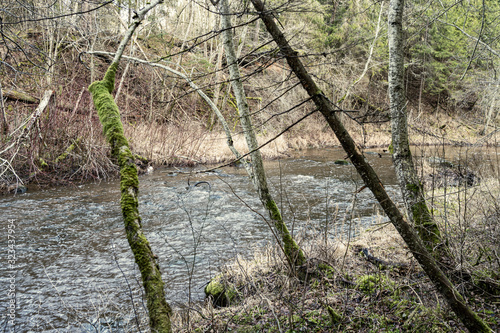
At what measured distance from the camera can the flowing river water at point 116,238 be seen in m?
3.93

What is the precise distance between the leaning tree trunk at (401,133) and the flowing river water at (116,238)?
645 mm

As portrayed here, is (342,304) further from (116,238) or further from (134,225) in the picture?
(116,238)

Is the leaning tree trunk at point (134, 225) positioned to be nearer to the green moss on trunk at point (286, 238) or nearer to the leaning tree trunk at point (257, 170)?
the leaning tree trunk at point (257, 170)

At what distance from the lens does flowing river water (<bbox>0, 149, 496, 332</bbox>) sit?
3934 mm

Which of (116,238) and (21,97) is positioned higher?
(21,97)

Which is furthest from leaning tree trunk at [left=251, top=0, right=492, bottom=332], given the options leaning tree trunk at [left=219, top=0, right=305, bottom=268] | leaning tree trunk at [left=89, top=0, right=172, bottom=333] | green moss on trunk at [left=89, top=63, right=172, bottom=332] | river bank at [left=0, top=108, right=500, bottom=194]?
river bank at [left=0, top=108, right=500, bottom=194]

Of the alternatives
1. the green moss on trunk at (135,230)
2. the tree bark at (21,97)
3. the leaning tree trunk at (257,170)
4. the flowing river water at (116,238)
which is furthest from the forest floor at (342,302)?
the tree bark at (21,97)

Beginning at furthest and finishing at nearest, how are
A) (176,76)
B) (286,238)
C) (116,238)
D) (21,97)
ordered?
1. (21,97)
2. (116,238)
3. (176,76)
4. (286,238)

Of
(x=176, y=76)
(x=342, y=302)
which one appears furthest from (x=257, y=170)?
(x=342, y=302)

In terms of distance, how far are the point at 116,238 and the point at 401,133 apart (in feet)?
17.4

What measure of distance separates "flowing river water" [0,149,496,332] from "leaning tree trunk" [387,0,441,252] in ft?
2.12

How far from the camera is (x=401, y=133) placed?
336 cm

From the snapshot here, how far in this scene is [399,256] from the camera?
422cm

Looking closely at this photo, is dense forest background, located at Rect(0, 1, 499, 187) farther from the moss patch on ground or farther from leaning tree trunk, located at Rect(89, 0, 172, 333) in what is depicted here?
the moss patch on ground
